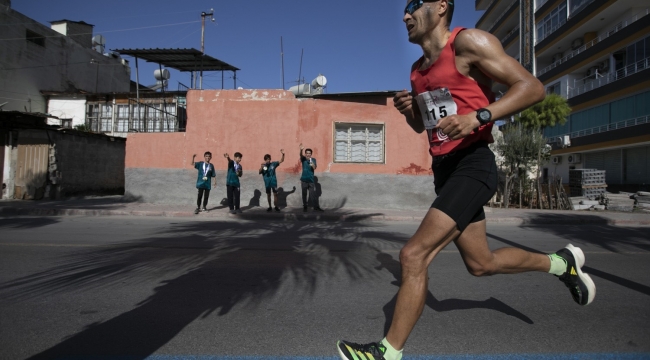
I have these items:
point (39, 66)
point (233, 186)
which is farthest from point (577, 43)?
point (39, 66)

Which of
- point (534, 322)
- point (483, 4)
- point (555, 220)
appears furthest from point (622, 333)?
point (483, 4)

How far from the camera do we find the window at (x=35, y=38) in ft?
74.6

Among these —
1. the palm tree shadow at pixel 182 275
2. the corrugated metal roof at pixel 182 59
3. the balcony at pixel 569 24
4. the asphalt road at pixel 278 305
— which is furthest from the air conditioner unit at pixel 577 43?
the palm tree shadow at pixel 182 275

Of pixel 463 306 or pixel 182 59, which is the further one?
pixel 182 59

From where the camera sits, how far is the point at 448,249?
627 centimetres

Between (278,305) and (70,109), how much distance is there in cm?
2330

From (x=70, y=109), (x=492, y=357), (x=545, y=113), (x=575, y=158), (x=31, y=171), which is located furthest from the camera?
(x=575, y=158)

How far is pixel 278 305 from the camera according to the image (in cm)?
352

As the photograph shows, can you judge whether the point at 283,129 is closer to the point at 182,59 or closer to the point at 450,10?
the point at 182,59

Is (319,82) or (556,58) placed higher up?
(556,58)

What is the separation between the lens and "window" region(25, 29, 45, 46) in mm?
22736

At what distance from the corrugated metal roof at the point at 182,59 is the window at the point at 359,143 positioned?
248 inches

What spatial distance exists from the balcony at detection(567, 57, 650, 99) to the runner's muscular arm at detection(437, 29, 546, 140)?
28.3 metres

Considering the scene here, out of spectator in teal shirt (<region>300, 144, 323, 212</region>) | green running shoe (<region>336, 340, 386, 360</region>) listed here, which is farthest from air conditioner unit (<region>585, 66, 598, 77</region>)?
green running shoe (<region>336, 340, 386, 360</region>)
